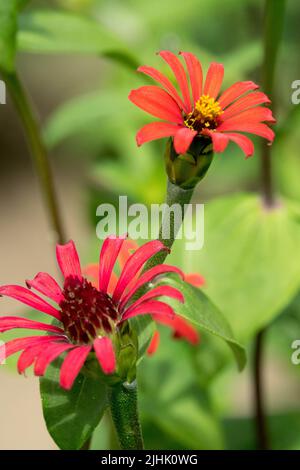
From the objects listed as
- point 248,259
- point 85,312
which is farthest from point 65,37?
point 85,312

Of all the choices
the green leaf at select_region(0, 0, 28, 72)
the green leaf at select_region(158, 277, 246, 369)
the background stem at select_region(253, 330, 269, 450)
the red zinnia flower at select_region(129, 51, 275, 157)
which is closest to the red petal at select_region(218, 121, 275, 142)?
the red zinnia flower at select_region(129, 51, 275, 157)

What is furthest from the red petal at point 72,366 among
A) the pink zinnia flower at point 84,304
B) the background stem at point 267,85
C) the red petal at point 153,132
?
the background stem at point 267,85

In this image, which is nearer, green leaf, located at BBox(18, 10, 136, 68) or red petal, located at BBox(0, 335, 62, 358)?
red petal, located at BBox(0, 335, 62, 358)

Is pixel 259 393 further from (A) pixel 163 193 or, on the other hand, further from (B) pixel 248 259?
(A) pixel 163 193

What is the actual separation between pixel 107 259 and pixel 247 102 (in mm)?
134

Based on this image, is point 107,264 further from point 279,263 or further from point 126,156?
point 126,156

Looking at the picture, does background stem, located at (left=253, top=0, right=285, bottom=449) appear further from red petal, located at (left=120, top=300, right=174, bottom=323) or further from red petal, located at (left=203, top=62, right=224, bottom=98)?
red petal, located at (left=120, top=300, right=174, bottom=323)

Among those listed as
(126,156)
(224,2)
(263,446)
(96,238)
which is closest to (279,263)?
(263,446)

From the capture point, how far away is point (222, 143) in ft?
1.52

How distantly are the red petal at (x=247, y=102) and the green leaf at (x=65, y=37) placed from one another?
24 centimetres

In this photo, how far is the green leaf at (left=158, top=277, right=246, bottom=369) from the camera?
529 millimetres

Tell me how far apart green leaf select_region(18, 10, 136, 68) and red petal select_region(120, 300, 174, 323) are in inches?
13.5

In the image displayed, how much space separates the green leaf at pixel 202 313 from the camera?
20.8 inches
